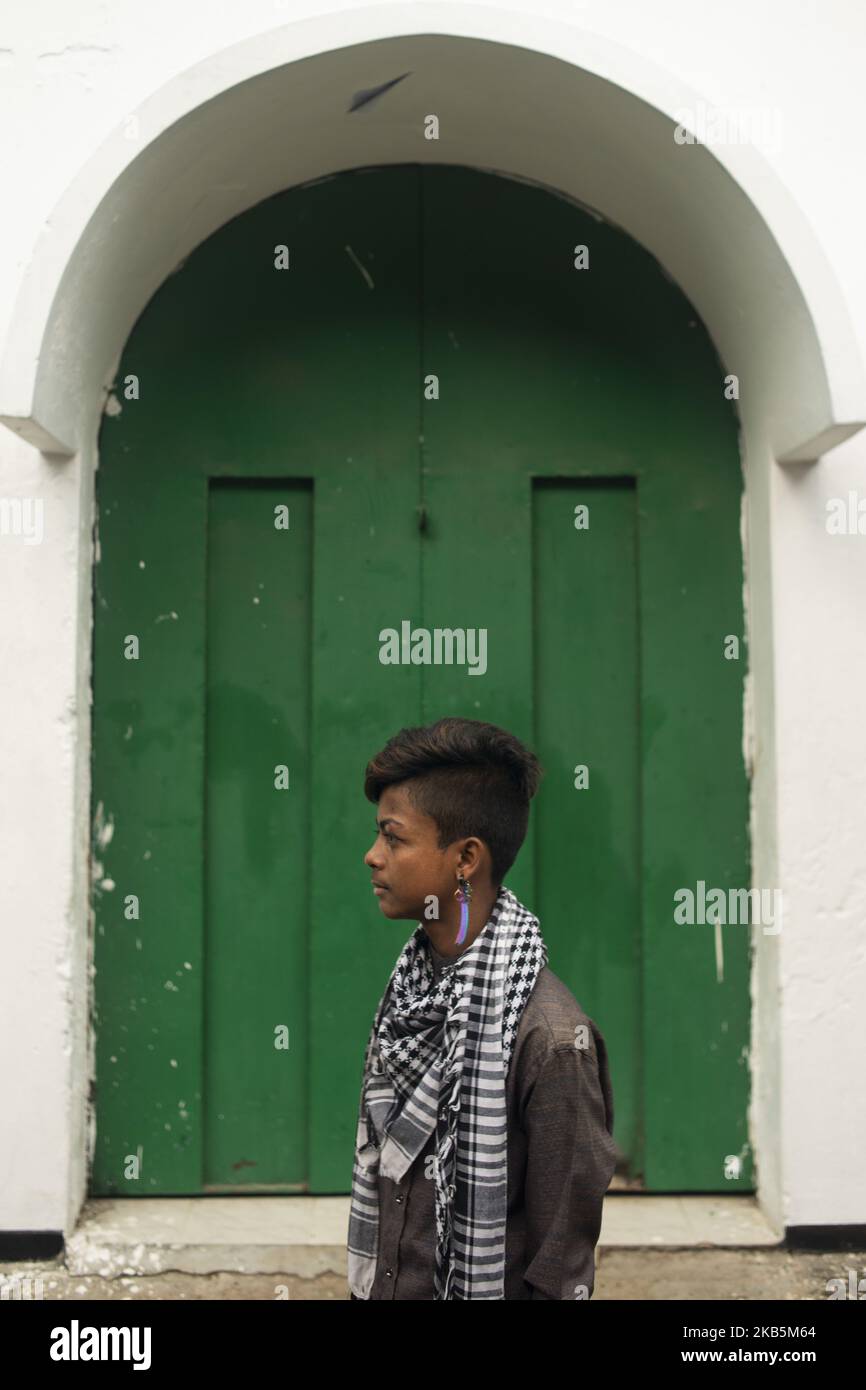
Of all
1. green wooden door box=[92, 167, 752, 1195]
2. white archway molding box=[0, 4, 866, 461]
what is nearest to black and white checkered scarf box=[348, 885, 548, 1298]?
green wooden door box=[92, 167, 752, 1195]

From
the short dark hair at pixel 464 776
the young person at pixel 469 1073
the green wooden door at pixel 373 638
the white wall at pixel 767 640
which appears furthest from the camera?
the green wooden door at pixel 373 638

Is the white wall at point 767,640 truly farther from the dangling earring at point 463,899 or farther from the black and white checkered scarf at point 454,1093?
the dangling earring at point 463,899

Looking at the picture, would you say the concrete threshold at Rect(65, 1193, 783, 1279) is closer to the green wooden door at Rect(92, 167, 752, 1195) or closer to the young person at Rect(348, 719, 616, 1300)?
the green wooden door at Rect(92, 167, 752, 1195)

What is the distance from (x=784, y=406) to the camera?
3479 mm

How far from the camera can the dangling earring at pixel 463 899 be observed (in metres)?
2.07

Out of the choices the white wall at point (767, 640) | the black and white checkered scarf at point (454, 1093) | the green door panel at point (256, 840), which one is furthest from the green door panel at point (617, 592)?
the black and white checkered scarf at point (454, 1093)

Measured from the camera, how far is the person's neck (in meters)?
2.08

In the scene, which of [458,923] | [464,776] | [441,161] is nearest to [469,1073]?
[458,923]

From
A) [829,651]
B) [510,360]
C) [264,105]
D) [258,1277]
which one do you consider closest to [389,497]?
[510,360]

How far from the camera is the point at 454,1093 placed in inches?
77.0

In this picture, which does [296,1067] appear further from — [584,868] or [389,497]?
[389,497]

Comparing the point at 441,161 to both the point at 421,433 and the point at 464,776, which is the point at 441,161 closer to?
the point at 421,433

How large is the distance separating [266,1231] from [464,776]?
2.13 m

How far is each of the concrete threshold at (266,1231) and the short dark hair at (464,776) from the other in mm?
1929
